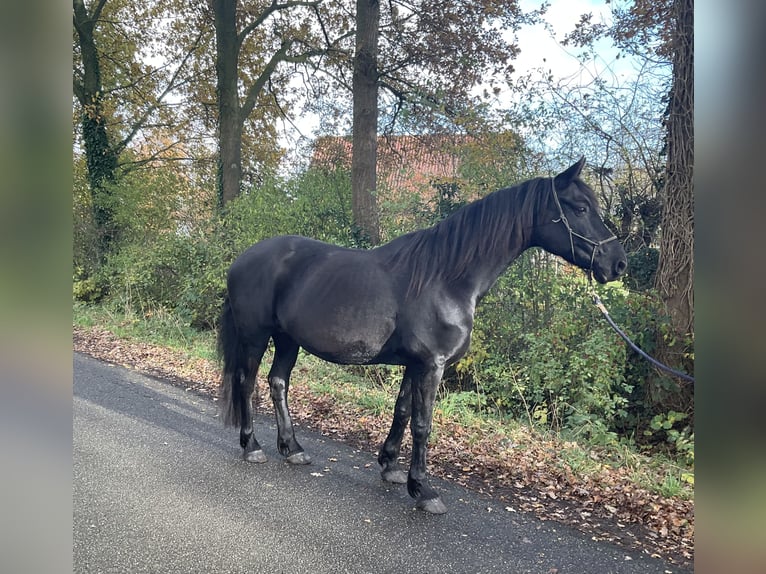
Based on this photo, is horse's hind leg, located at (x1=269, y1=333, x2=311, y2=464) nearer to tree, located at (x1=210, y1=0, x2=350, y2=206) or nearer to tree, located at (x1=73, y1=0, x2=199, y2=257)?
tree, located at (x1=210, y1=0, x2=350, y2=206)

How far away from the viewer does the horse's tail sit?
4.03m

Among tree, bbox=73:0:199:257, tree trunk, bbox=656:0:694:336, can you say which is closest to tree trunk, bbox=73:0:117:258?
tree, bbox=73:0:199:257

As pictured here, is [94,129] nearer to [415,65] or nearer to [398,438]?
[415,65]

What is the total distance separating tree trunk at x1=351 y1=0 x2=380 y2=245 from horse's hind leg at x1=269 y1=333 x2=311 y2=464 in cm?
366

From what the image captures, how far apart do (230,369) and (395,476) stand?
1.59 m

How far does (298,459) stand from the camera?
381 cm

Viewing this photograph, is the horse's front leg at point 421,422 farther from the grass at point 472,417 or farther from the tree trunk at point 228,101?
the tree trunk at point 228,101

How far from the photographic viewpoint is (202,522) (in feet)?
9.41

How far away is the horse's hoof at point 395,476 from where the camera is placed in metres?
3.54

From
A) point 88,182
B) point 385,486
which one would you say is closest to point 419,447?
point 385,486

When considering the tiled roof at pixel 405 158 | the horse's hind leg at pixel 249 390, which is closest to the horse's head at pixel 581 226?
the horse's hind leg at pixel 249 390

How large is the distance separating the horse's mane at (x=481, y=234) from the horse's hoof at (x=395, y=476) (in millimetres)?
1297
